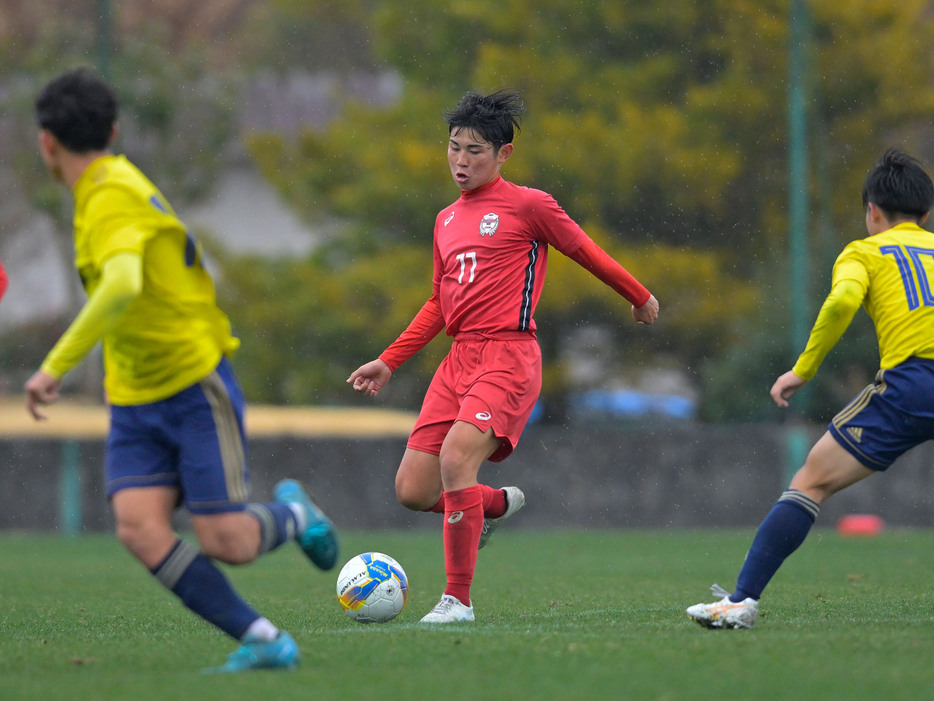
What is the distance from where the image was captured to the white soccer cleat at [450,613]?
19.3ft

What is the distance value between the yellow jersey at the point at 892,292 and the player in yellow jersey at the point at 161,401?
7.77ft

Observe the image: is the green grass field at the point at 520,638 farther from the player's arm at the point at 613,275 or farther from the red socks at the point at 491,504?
the player's arm at the point at 613,275

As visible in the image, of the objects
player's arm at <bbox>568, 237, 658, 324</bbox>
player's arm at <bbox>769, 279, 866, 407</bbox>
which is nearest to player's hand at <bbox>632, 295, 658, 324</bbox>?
player's arm at <bbox>568, 237, 658, 324</bbox>

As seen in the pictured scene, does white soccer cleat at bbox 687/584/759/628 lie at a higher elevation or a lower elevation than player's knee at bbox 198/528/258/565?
lower

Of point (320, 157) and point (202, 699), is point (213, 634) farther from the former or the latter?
point (320, 157)

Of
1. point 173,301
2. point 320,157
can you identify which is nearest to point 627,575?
point 173,301

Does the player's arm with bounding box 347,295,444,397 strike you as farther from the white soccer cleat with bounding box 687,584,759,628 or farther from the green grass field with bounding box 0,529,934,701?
the white soccer cleat with bounding box 687,584,759,628

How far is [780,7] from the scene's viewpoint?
1498 centimetres

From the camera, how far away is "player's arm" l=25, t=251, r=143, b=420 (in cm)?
410

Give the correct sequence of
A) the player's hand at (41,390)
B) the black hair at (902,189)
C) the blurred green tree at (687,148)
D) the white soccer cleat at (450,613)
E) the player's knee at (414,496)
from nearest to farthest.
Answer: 1. the player's hand at (41,390)
2. the black hair at (902,189)
3. the white soccer cleat at (450,613)
4. the player's knee at (414,496)
5. the blurred green tree at (687,148)

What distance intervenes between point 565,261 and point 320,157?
4.44 meters

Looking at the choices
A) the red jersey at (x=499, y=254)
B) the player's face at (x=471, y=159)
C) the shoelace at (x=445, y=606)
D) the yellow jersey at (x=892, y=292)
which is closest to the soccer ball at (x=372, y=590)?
the shoelace at (x=445, y=606)

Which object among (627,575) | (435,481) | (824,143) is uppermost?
(824,143)

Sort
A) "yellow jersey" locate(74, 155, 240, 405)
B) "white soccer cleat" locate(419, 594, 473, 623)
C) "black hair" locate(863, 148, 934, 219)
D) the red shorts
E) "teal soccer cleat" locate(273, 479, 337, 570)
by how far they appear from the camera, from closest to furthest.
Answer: "yellow jersey" locate(74, 155, 240, 405)
"teal soccer cleat" locate(273, 479, 337, 570)
"black hair" locate(863, 148, 934, 219)
"white soccer cleat" locate(419, 594, 473, 623)
the red shorts
